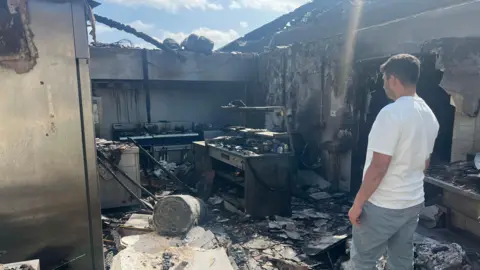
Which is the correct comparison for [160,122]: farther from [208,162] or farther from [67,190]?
[67,190]

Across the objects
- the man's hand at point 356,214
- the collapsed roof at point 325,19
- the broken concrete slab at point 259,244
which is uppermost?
the collapsed roof at point 325,19

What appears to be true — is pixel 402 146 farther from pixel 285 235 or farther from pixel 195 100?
pixel 195 100

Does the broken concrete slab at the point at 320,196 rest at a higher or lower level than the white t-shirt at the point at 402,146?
lower

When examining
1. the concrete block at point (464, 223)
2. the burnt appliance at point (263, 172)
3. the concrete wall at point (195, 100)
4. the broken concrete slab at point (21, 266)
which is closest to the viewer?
the broken concrete slab at point (21, 266)

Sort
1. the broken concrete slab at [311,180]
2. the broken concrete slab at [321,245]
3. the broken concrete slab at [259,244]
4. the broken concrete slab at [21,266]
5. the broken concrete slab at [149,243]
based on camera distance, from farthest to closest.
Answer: the broken concrete slab at [311,180]
the broken concrete slab at [259,244]
the broken concrete slab at [321,245]
the broken concrete slab at [149,243]
the broken concrete slab at [21,266]

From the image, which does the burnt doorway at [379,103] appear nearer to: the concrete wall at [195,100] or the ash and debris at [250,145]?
the ash and debris at [250,145]

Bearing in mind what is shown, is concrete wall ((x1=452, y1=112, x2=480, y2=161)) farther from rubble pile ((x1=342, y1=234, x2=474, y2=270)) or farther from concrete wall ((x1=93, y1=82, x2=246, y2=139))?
concrete wall ((x1=93, y1=82, x2=246, y2=139))

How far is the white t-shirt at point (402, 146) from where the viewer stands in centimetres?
195

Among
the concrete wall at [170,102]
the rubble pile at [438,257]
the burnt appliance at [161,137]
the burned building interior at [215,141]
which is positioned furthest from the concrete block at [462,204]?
the concrete wall at [170,102]

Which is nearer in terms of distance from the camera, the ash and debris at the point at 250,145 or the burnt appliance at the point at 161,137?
the ash and debris at the point at 250,145

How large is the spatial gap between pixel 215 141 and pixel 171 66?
3.44 meters

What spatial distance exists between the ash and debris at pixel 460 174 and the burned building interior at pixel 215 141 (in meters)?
0.02

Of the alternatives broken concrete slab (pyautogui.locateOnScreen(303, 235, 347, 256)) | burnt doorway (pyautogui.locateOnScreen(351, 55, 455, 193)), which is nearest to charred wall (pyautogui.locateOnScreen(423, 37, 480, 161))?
burnt doorway (pyautogui.locateOnScreen(351, 55, 455, 193))

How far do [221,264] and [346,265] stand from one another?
1.32 metres
